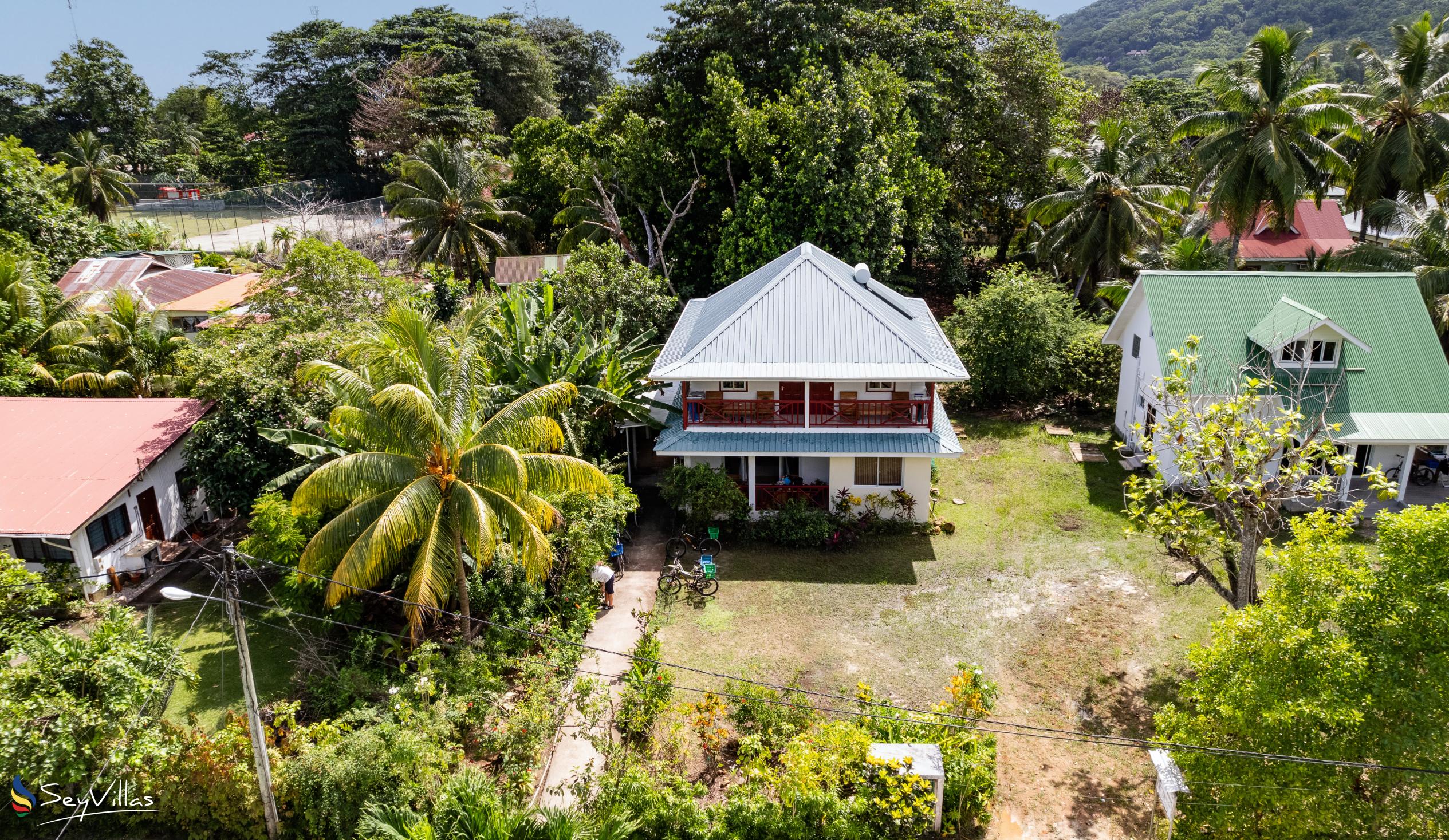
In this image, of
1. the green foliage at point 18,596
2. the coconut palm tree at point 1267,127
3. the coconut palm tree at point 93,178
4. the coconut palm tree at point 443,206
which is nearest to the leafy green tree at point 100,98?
the coconut palm tree at point 93,178

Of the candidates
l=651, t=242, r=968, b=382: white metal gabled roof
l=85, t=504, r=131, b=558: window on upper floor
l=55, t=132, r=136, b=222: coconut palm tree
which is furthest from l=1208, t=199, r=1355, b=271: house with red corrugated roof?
l=55, t=132, r=136, b=222: coconut palm tree

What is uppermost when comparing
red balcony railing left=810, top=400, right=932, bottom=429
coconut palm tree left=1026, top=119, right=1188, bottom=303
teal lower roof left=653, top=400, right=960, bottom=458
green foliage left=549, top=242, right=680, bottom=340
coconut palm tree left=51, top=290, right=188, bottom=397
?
coconut palm tree left=1026, top=119, right=1188, bottom=303

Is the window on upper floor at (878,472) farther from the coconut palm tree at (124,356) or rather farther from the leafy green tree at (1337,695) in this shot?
the coconut palm tree at (124,356)

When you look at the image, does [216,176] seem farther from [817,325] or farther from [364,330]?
[817,325]

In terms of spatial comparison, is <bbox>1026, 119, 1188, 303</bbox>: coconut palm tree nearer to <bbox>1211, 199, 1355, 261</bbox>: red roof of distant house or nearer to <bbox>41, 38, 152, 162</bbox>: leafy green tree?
<bbox>1211, 199, 1355, 261</bbox>: red roof of distant house

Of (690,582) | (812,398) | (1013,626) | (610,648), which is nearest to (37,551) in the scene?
(610,648)
